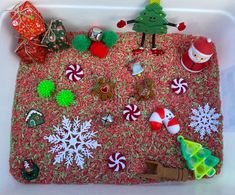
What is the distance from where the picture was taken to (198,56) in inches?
62.0

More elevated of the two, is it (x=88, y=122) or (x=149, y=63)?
(x=149, y=63)

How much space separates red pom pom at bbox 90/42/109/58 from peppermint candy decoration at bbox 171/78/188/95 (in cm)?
35

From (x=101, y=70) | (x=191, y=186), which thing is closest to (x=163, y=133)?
(x=191, y=186)

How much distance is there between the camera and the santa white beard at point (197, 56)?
1.56 m

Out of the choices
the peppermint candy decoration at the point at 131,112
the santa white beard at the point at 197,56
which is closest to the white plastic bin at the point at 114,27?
the santa white beard at the point at 197,56

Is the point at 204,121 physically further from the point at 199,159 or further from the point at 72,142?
the point at 72,142

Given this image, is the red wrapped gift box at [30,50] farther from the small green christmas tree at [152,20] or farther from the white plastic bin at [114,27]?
the small green christmas tree at [152,20]

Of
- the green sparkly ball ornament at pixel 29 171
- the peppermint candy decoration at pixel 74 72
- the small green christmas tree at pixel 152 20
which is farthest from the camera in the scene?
the peppermint candy decoration at pixel 74 72

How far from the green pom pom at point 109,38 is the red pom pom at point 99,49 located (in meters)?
0.02

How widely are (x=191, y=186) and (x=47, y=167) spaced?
640 millimetres

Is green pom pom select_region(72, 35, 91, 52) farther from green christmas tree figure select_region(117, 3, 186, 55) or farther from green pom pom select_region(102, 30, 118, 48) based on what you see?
green christmas tree figure select_region(117, 3, 186, 55)
